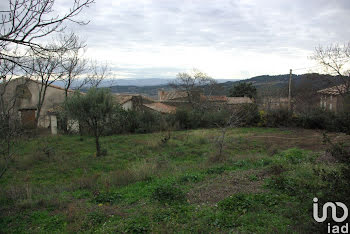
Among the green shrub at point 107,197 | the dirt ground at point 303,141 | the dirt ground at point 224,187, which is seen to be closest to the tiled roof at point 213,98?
the dirt ground at point 303,141

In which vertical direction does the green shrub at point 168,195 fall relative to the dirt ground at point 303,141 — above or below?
above

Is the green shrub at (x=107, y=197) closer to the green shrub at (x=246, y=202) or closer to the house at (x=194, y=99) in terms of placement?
the green shrub at (x=246, y=202)

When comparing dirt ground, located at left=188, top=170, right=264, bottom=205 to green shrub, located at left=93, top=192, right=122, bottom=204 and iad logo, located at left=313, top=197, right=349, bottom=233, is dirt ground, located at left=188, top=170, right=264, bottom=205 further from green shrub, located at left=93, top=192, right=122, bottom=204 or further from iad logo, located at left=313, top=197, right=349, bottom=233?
iad logo, located at left=313, top=197, right=349, bottom=233

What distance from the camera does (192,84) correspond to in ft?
118

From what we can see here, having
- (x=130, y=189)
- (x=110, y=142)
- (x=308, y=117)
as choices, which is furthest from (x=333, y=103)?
(x=130, y=189)

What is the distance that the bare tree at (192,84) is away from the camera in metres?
35.1

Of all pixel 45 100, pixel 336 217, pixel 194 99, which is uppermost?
pixel 45 100

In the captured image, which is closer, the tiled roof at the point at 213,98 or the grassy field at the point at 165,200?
the grassy field at the point at 165,200

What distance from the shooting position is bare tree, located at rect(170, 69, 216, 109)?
115ft

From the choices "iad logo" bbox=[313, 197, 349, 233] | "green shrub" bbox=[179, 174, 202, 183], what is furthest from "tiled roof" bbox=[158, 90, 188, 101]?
"iad logo" bbox=[313, 197, 349, 233]

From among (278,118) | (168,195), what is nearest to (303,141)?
(278,118)

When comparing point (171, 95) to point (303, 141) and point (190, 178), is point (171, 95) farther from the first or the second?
point (190, 178)

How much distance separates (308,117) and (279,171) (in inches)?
644

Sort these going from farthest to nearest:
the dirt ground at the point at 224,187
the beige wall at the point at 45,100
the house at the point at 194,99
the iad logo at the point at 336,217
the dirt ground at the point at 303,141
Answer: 1. the house at the point at 194,99
2. the beige wall at the point at 45,100
3. the dirt ground at the point at 303,141
4. the dirt ground at the point at 224,187
5. the iad logo at the point at 336,217
